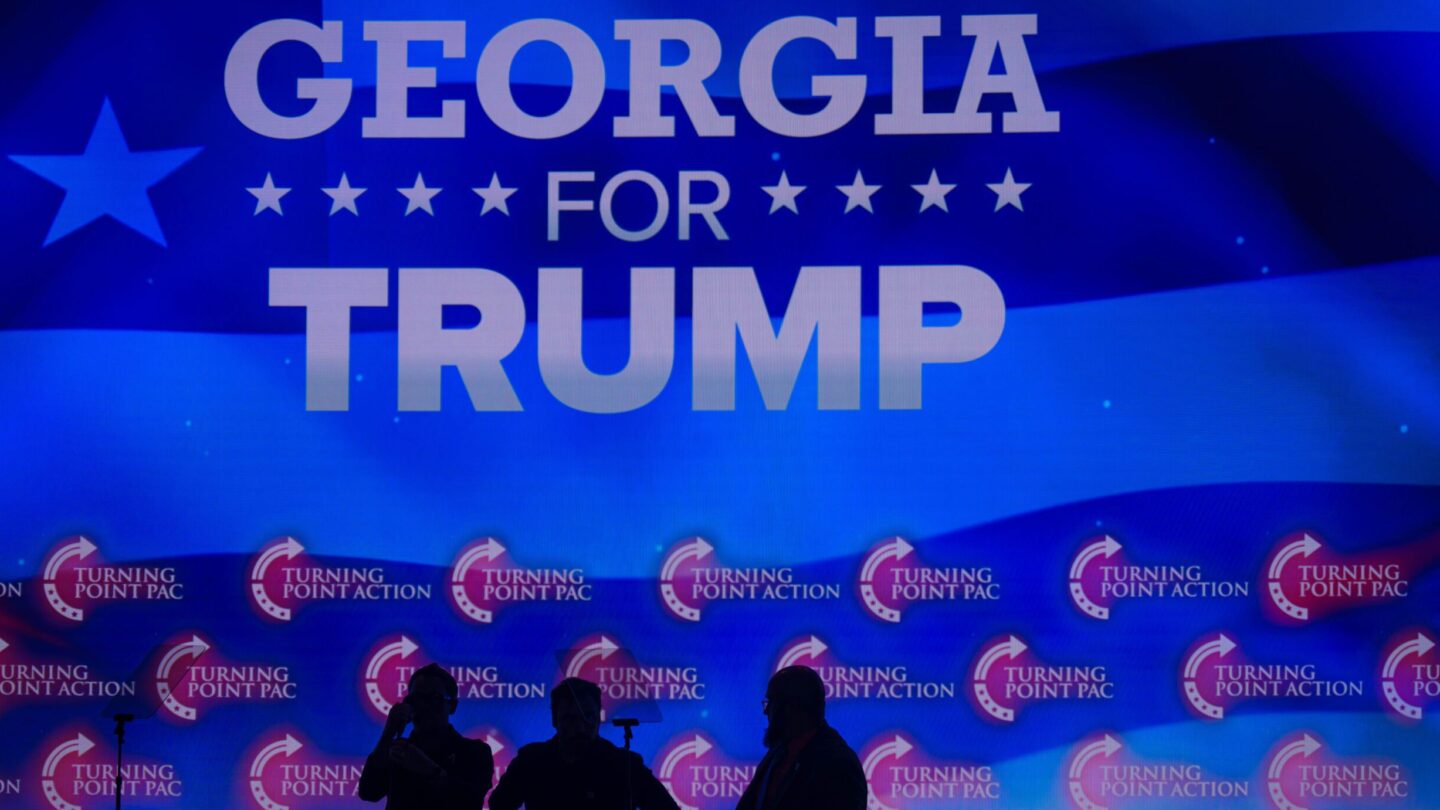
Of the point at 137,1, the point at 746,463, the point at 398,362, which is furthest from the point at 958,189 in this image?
the point at 137,1

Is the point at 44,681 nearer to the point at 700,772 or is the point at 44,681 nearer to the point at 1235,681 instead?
the point at 700,772

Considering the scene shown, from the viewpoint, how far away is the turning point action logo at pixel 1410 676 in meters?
5.96

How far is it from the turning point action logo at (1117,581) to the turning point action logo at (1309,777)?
0.57m

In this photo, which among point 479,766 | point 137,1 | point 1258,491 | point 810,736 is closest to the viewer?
point 810,736

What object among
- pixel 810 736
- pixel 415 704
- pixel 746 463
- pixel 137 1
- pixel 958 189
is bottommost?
pixel 810 736

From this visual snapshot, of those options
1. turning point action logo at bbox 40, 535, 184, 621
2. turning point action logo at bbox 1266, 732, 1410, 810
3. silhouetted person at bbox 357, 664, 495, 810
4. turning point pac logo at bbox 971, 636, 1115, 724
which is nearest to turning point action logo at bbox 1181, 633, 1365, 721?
turning point action logo at bbox 1266, 732, 1410, 810

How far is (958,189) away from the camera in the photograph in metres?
6.23

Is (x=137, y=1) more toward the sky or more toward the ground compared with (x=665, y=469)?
more toward the sky

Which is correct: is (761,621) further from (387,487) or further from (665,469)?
(387,487)

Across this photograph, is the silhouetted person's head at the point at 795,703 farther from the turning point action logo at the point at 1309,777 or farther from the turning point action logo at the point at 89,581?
the turning point action logo at the point at 89,581

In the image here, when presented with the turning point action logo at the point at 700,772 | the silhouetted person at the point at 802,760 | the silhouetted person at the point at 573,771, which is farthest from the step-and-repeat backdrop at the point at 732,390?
the silhouetted person at the point at 802,760

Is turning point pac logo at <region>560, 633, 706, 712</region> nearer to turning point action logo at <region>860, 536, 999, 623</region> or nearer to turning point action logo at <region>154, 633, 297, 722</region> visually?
turning point action logo at <region>860, 536, 999, 623</region>

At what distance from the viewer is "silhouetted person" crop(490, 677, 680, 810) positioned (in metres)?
4.61

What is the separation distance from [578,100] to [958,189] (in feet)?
4.58
